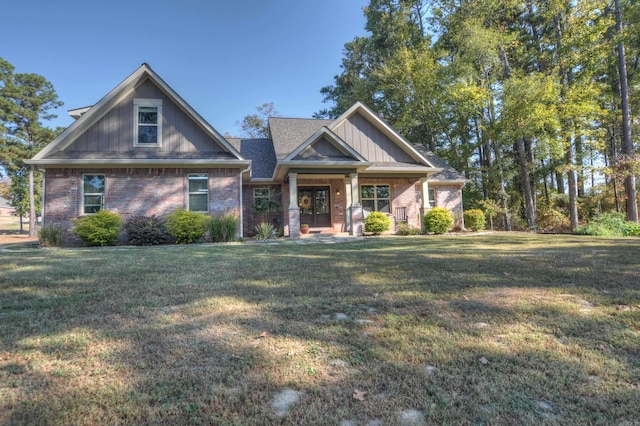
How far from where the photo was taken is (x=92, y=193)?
458 inches

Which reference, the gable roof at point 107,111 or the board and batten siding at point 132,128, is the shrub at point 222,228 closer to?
the gable roof at point 107,111

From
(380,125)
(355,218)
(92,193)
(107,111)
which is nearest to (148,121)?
(107,111)

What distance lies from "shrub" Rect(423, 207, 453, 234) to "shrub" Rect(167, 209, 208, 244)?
29.2ft

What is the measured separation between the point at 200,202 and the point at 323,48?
48.8 ft

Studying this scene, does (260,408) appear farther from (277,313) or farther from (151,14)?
(151,14)

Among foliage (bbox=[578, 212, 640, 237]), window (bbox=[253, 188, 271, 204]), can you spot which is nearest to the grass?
foliage (bbox=[578, 212, 640, 237])

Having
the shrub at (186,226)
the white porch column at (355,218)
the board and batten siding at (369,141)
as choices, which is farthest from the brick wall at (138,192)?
the board and batten siding at (369,141)

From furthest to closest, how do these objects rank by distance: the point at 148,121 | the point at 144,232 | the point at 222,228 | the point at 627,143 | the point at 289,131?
1. the point at 289,131
2. the point at 627,143
3. the point at 148,121
4. the point at 222,228
5. the point at 144,232

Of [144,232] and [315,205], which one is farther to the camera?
[315,205]

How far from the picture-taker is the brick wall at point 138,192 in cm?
1127

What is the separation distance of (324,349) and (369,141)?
14264 millimetres

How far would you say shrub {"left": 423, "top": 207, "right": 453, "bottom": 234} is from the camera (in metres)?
13.6

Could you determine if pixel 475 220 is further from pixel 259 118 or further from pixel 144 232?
pixel 259 118

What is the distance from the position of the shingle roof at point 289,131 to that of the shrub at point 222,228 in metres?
3.92
